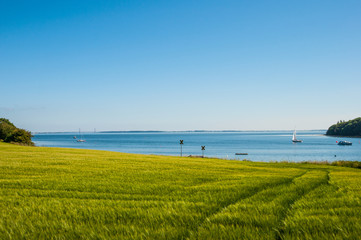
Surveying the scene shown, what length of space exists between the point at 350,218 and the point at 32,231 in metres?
6.69

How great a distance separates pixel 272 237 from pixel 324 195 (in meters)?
5.05

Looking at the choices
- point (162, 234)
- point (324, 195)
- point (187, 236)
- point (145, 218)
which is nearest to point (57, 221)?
point (145, 218)

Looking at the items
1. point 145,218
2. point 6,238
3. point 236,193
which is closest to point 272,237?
point 145,218

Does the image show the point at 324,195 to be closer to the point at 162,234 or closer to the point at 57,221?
the point at 162,234

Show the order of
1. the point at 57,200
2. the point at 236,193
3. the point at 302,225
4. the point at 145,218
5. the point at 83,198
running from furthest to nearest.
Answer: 1. the point at 236,193
2. the point at 83,198
3. the point at 57,200
4. the point at 145,218
5. the point at 302,225

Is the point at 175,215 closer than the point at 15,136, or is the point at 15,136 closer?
the point at 175,215

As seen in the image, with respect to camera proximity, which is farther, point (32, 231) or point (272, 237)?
point (32, 231)

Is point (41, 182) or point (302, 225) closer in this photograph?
point (302, 225)

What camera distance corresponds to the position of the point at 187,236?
16.5 ft

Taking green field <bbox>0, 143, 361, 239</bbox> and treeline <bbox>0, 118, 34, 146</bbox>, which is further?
treeline <bbox>0, 118, 34, 146</bbox>

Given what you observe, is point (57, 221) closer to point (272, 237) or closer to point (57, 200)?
point (57, 200)

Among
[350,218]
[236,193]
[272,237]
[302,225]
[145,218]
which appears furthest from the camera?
[236,193]

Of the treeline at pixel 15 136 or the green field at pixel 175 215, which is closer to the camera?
the green field at pixel 175 215

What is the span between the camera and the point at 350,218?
568 centimetres
